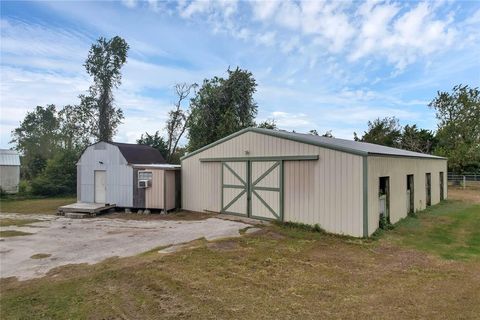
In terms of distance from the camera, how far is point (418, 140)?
36625 mm

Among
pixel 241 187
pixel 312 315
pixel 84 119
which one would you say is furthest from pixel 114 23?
pixel 84 119

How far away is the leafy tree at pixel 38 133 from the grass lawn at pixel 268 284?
1641 inches

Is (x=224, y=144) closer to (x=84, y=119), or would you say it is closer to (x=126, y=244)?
(x=126, y=244)

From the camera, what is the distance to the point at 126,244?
8.73 meters

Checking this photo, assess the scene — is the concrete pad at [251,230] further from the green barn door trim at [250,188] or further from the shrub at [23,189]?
the shrub at [23,189]

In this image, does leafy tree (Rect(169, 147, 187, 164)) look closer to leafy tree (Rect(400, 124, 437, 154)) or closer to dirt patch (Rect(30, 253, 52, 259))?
dirt patch (Rect(30, 253, 52, 259))

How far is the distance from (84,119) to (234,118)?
15542 mm

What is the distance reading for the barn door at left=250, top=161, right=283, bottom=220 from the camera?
10.9 m

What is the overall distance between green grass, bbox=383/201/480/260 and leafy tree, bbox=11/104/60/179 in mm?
43161

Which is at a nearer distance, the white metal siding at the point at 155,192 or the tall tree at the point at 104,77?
the white metal siding at the point at 155,192

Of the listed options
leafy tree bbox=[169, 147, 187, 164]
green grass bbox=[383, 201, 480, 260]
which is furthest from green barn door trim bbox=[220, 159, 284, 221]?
leafy tree bbox=[169, 147, 187, 164]

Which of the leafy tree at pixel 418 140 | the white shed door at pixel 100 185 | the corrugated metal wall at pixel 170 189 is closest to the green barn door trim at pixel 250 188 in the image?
the corrugated metal wall at pixel 170 189

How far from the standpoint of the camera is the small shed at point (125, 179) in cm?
1420

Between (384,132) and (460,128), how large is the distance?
30.3 ft
